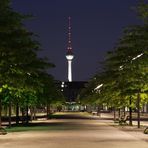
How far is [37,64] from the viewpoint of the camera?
160 ft

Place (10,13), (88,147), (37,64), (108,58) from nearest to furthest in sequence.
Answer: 1. (88,147)
2. (10,13)
3. (37,64)
4. (108,58)

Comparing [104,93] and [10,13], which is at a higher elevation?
[10,13]

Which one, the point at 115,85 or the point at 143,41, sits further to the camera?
the point at 115,85

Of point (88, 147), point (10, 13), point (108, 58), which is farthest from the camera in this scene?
point (108, 58)

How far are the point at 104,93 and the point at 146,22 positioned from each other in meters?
27.4

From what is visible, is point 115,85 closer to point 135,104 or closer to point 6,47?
point 135,104

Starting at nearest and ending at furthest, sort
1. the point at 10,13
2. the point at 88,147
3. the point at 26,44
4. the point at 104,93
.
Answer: the point at 88,147 < the point at 10,13 < the point at 26,44 < the point at 104,93

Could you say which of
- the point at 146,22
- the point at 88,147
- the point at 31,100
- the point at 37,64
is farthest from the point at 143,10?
the point at 31,100

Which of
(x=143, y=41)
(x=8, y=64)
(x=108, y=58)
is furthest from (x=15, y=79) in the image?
(x=108, y=58)

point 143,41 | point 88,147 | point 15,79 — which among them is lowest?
point 88,147

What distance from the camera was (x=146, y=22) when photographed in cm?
3772

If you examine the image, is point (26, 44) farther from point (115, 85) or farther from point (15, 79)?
point (115, 85)

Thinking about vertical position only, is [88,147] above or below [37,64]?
below

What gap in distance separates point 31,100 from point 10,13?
998 inches
